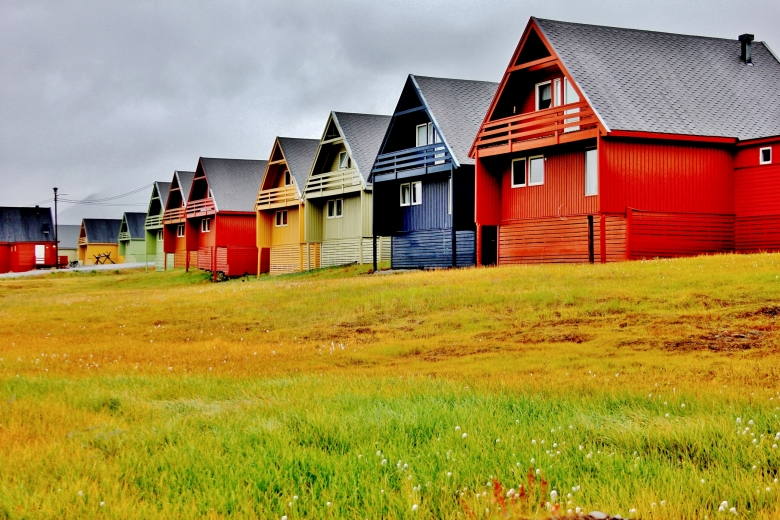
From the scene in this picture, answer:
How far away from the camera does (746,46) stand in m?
36.4

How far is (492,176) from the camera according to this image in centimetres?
3569

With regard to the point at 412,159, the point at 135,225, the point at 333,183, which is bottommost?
the point at 135,225

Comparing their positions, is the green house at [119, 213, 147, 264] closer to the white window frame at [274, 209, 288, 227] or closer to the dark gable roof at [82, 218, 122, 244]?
the dark gable roof at [82, 218, 122, 244]

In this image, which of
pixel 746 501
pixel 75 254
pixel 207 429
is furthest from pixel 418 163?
pixel 75 254

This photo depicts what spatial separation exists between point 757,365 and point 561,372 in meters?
2.93

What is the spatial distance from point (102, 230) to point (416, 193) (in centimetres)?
8363

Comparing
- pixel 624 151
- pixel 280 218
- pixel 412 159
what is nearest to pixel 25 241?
pixel 280 218

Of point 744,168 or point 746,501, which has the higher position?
point 744,168

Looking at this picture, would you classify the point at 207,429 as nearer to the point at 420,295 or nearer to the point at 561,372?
the point at 561,372

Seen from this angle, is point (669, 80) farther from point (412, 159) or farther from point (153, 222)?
point (153, 222)

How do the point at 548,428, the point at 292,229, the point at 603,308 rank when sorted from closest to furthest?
1. the point at 548,428
2. the point at 603,308
3. the point at 292,229

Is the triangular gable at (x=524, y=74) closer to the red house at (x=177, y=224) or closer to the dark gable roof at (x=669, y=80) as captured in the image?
the dark gable roof at (x=669, y=80)

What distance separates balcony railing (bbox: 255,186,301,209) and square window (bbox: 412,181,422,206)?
13.1 m

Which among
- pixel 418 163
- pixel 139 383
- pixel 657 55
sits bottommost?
pixel 139 383
